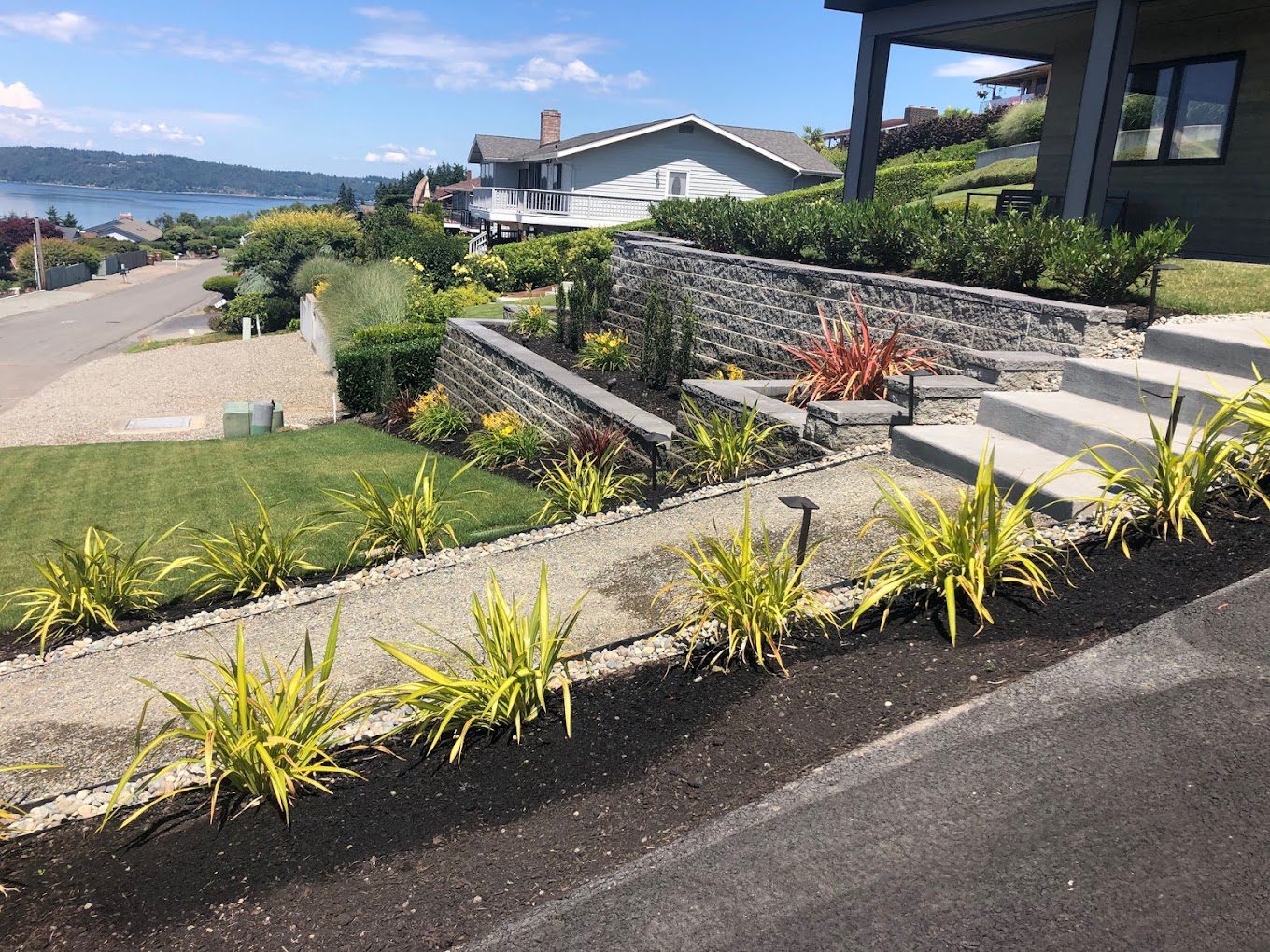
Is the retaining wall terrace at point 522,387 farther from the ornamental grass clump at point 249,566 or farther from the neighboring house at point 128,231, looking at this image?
the neighboring house at point 128,231

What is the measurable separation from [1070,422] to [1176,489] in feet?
4.81

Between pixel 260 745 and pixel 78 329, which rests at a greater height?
pixel 260 745

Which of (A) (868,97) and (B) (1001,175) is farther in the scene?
(B) (1001,175)

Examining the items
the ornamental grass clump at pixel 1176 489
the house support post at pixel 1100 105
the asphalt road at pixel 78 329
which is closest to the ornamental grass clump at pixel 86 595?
the ornamental grass clump at pixel 1176 489

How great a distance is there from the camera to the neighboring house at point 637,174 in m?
37.5

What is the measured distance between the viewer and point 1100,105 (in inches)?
352

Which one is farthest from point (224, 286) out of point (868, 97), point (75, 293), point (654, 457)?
point (654, 457)

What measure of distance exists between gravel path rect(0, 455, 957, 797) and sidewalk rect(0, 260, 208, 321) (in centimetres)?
4729

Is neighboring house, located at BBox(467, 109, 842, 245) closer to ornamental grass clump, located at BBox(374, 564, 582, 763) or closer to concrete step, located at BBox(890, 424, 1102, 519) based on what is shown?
concrete step, located at BBox(890, 424, 1102, 519)

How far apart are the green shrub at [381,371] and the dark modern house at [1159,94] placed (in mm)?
7865

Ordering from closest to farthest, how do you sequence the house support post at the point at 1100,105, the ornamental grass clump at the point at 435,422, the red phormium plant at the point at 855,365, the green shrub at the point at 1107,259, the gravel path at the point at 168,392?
the green shrub at the point at 1107,259 < the red phormium plant at the point at 855,365 < the house support post at the point at 1100,105 < the ornamental grass clump at the point at 435,422 < the gravel path at the point at 168,392

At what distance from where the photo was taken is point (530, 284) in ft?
88.5

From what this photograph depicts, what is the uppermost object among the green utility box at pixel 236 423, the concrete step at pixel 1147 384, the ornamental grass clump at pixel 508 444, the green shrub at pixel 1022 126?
the green shrub at pixel 1022 126

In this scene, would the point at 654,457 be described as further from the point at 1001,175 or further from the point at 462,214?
the point at 462,214
